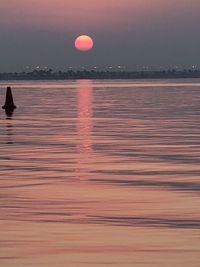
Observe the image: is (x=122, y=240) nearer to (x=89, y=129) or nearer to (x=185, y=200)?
(x=185, y=200)

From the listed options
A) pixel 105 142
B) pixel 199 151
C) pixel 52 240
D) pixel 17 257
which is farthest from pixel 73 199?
pixel 105 142

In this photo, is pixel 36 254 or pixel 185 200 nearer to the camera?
pixel 36 254

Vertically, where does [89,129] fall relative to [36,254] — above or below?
below

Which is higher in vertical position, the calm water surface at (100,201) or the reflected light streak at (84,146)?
the calm water surface at (100,201)

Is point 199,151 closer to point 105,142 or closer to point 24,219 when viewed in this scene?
point 105,142

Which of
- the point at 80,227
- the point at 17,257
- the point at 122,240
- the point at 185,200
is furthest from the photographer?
the point at 185,200

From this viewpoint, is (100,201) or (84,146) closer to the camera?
(100,201)

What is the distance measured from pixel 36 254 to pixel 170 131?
77.9 ft

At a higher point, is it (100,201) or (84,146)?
(100,201)

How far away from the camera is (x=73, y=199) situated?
16016 mm

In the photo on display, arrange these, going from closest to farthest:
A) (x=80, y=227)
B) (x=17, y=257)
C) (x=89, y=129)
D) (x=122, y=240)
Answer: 1. (x=17, y=257)
2. (x=122, y=240)
3. (x=80, y=227)
4. (x=89, y=129)

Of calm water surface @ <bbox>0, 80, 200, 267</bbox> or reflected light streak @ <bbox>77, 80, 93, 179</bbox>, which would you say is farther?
reflected light streak @ <bbox>77, 80, 93, 179</bbox>

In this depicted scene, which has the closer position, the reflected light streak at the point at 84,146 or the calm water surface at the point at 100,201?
→ the calm water surface at the point at 100,201

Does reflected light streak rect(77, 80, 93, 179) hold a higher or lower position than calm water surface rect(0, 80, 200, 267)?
lower
